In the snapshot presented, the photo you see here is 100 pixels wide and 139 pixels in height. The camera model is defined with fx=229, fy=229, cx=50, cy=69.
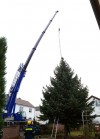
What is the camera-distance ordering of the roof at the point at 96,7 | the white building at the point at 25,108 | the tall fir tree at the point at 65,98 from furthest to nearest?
the white building at the point at 25,108 → the tall fir tree at the point at 65,98 → the roof at the point at 96,7

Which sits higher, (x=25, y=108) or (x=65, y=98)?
(x=25, y=108)

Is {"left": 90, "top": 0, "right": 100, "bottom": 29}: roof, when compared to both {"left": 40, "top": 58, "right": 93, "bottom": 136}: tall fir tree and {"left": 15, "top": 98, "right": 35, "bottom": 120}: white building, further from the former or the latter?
{"left": 15, "top": 98, "right": 35, "bottom": 120}: white building

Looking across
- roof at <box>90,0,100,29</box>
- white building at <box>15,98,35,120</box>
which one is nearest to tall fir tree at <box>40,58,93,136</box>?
roof at <box>90,0,100,29</box>

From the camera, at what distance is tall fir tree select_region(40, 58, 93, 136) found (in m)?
23.3

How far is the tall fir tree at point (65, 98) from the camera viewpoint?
23.3 metres

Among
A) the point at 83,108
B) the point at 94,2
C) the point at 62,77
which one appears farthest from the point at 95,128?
the point at 94,2

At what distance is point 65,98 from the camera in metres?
24.1

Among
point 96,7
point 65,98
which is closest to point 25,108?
point 65,98

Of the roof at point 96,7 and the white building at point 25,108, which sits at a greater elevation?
the white building at point 25,108

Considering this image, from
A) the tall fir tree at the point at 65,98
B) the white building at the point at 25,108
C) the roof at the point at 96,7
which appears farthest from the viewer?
the white building at the point at 25,108

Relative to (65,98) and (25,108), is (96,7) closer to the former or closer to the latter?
(65,98)

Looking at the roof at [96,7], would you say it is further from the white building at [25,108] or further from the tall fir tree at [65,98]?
the white building at [25,108]

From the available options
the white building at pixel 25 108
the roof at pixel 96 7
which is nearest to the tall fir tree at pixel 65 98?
the roof at pixel 96 7

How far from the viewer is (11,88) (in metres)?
21.6
